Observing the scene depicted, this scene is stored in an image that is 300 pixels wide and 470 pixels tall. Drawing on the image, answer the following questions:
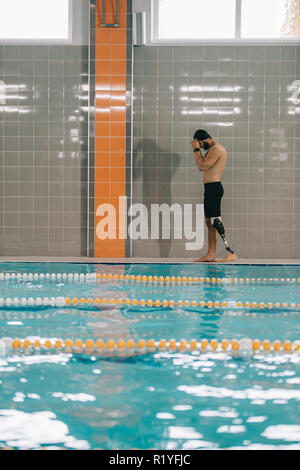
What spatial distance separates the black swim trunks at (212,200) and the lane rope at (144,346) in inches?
196

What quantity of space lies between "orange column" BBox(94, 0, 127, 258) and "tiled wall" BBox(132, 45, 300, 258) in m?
0.29

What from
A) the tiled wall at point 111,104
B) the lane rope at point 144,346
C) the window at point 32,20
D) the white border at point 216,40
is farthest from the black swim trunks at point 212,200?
the lane rope at point 144,346

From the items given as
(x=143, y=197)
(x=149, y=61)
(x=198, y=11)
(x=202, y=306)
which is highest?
(x=198, y=11)

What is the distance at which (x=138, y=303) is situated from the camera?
5172 mm

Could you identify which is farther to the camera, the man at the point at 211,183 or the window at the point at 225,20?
the window at the point at 225,20

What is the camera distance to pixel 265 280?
22.4ft

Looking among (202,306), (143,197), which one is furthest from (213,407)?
(143,197)

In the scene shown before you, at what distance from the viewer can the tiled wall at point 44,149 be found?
9.66 meters

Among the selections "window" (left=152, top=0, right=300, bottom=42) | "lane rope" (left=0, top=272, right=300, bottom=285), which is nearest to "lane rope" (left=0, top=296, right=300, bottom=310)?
"lane rope" (left=0, top=272, right=300, bottom=285)

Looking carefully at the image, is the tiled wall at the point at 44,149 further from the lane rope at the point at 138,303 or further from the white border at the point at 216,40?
the lane rope at the point at 138,303

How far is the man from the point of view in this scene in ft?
27.6

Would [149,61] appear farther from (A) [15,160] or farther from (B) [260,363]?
(B) [260,363]

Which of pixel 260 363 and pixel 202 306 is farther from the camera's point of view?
pixel 202 306
